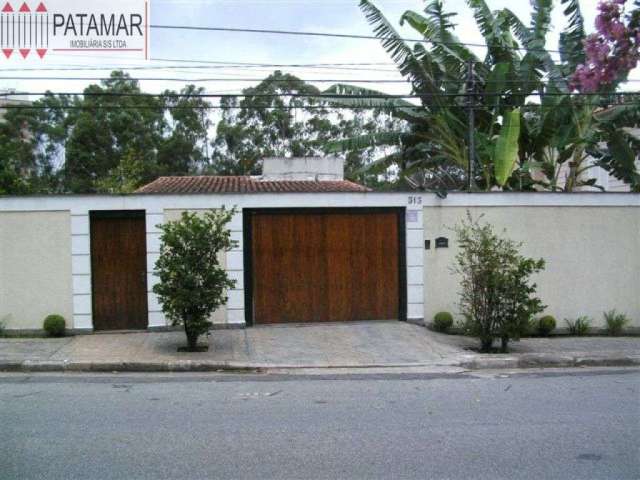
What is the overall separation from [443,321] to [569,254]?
3191 millimetres

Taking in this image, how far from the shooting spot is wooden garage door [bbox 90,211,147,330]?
12.4 meters

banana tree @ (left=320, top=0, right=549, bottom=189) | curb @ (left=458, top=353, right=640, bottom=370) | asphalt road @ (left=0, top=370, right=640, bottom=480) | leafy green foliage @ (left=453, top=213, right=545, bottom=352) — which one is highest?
banana tree @ (left=320, top=0, right=549, bottom=189)

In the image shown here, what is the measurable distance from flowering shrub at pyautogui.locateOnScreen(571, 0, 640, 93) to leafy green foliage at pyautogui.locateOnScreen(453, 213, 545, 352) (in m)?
6.91

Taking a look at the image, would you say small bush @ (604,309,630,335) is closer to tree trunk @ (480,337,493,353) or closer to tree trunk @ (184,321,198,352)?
tree trunk @ (480,337,493,353)

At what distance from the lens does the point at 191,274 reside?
34.4 feet

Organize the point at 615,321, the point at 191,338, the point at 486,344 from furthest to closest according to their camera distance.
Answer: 1. the point at 615,321
2. the point at 486,344
3. the point at 191,338

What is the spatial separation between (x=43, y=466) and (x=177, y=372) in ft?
15.0

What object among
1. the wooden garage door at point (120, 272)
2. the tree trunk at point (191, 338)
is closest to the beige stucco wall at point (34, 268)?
the wooden garage door at point (120, 272)

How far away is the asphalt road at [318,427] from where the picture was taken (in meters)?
5.29

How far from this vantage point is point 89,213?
12.3 metres

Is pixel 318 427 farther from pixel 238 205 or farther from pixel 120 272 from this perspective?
pixel 120 272

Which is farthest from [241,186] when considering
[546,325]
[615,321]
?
[615,321]

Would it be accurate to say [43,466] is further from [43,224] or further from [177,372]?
[43,224]

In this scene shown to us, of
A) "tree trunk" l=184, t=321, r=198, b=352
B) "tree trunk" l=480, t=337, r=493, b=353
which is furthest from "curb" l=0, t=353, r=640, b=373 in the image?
"tree trunk" l=184, t=321, r=198, b=352
